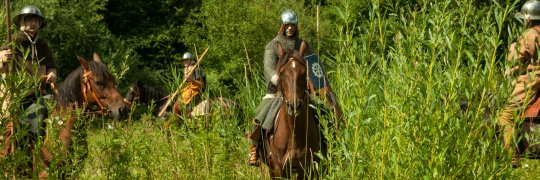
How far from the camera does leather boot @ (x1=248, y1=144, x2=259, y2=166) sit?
9391mm

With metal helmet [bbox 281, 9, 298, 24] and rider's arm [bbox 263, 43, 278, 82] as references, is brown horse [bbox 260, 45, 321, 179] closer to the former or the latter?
rider's arm [bbox 263, 43, 278, 82]

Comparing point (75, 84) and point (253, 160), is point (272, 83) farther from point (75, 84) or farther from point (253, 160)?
point (75, 84)

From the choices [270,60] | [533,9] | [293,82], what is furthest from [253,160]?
[533,9]

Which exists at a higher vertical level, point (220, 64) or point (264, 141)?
point (264, 141)

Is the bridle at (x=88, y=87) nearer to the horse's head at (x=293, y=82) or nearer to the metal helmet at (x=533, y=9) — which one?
the horse's head at (x=293, y=82)

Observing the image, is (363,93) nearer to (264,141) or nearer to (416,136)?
(416,136)

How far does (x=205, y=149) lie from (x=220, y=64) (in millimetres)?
25443

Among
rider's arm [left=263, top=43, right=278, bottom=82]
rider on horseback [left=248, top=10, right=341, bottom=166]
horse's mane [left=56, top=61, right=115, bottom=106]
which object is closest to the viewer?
horse's mane [left=56, top=61, right=115, bottom=106]

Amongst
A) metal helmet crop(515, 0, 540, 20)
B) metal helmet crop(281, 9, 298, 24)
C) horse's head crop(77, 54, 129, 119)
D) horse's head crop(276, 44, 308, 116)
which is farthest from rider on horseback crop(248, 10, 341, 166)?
metal helmet crop(515, 0, 540, 20)

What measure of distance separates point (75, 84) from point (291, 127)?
188 centimetres

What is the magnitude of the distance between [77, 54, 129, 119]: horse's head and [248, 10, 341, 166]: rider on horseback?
116 cm

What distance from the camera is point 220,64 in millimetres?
33594

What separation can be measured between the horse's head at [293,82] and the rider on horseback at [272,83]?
0.27 metres

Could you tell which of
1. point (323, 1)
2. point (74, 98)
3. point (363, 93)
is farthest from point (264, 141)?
point (323, 1)
